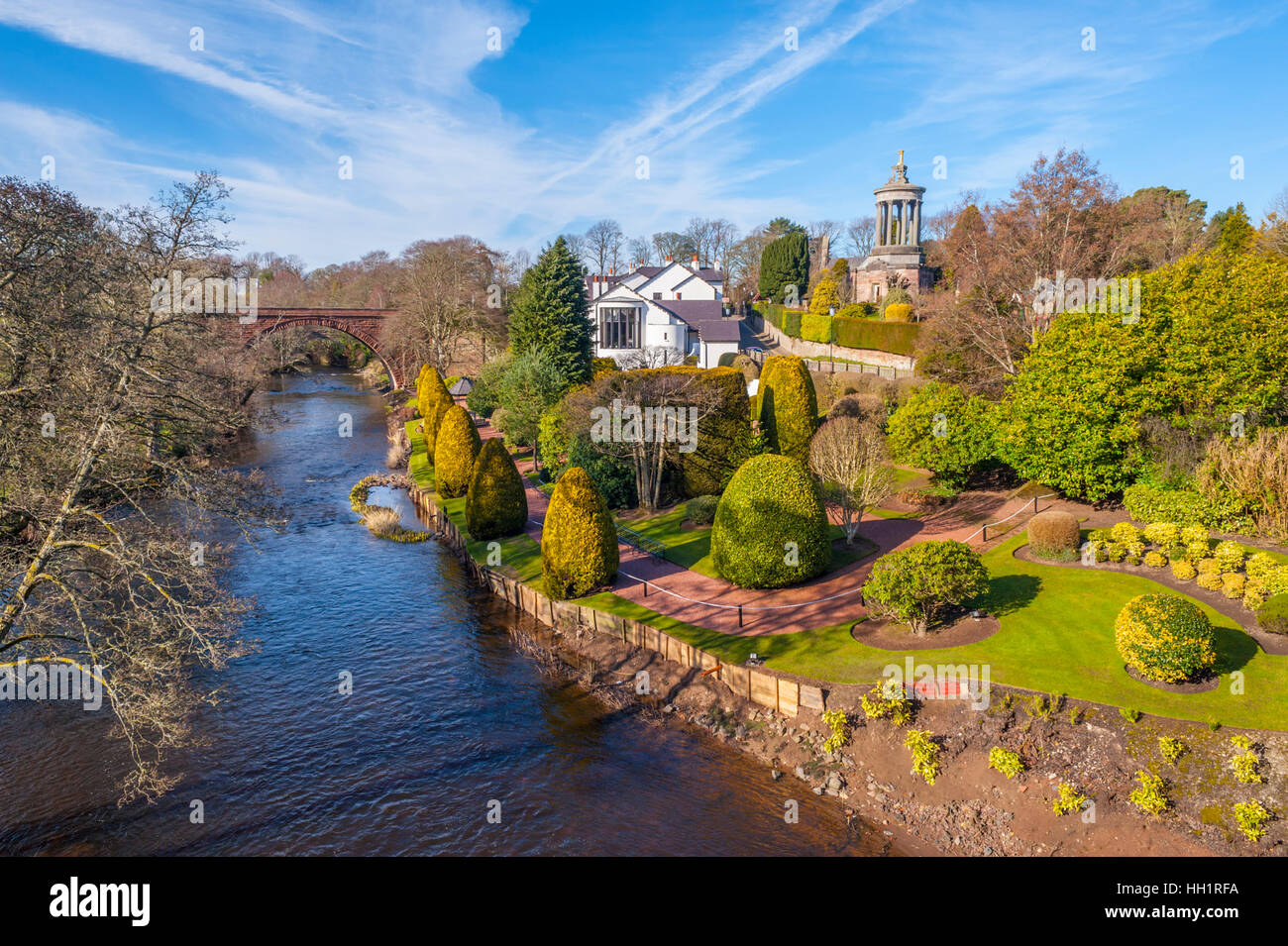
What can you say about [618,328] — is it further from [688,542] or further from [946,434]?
[946,434]

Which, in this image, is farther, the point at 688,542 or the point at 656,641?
the point at 688,542

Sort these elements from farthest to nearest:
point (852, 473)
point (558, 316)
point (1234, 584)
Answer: point (558, 316)
point (852, 473)
point (1234, 584)

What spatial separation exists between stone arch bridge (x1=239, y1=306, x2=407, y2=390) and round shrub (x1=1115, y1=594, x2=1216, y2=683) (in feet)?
227

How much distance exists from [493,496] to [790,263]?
7409cm

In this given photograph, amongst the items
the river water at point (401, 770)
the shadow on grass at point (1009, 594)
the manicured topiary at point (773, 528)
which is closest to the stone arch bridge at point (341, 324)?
the river water at point (401, 770)

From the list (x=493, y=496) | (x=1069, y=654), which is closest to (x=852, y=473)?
(x=1069, y=654)

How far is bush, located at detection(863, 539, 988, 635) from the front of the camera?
20297 mm

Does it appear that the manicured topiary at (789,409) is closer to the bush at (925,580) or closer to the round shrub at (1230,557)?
the bush at (925,580)

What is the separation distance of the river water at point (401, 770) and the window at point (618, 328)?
43.8 m

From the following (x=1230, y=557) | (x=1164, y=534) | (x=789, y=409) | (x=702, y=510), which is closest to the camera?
(x=1230, y=557)

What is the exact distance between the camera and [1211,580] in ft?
68.7

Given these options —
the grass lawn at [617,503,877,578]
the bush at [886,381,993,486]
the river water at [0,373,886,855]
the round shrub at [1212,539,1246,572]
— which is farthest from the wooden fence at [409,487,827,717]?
the bush at [886,381,993,486]
